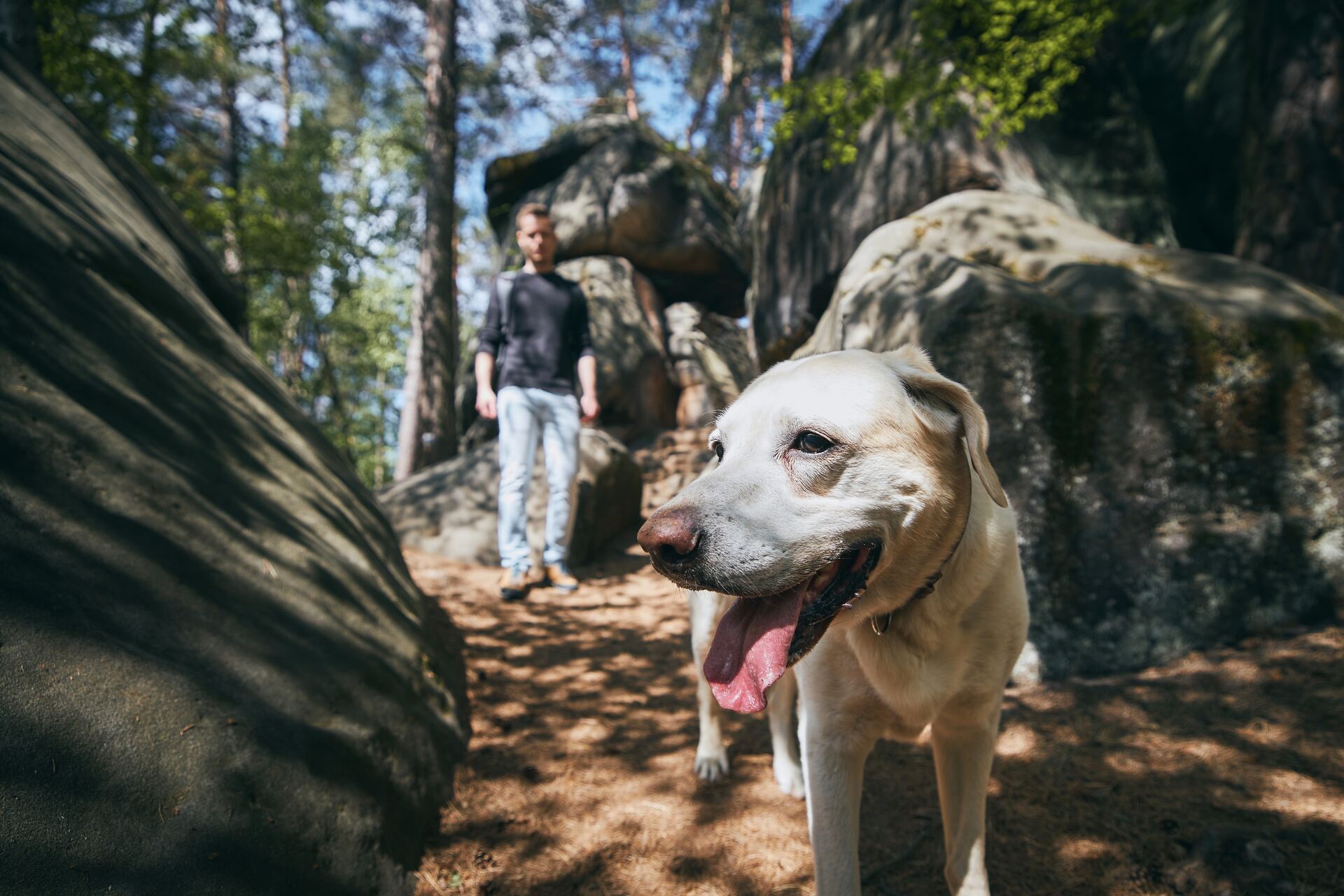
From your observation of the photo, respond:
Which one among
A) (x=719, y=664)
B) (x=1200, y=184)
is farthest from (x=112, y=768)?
(x=1200, y=184)

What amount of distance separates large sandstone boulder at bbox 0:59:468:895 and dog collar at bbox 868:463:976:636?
161 centimetres

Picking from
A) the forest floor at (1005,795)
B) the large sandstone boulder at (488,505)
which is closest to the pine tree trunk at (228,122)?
the large sandstone boulder at (488,505)

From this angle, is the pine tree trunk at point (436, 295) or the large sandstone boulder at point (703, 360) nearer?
the pine tree trunk at point (436, 295)

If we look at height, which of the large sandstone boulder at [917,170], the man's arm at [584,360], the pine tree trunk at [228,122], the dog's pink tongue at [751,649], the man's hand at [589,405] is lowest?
the dog's pink tongue at [751,649]

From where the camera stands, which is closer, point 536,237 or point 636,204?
point 536,237

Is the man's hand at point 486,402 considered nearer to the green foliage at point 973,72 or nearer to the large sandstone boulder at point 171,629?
the large sandstone boulder at point 171,629

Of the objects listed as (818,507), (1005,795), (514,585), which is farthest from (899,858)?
(514,585)

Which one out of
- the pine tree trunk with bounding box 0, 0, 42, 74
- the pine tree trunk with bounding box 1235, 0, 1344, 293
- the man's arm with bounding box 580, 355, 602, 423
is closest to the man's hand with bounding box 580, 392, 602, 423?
the man's arm with bounding box 580, 355, 602, 423

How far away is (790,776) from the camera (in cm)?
275

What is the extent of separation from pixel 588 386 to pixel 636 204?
9.13 metres

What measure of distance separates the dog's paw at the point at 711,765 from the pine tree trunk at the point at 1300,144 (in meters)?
5.20

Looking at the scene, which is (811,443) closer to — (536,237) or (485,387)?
(485,387)

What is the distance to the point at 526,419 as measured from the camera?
204 inches

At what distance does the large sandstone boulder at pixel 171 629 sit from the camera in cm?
149
